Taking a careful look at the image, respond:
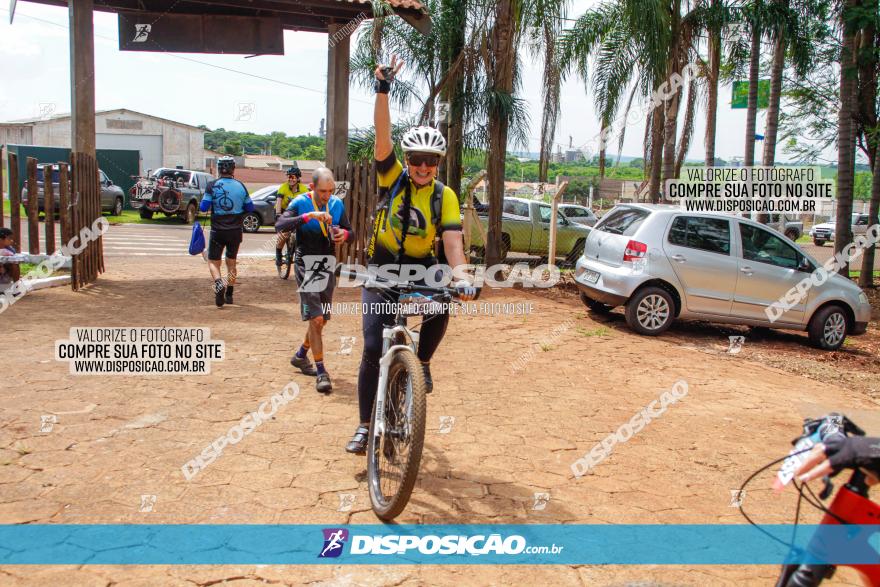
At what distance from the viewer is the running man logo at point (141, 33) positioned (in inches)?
478

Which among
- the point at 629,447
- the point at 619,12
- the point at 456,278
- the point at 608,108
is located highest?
the point at 619,12

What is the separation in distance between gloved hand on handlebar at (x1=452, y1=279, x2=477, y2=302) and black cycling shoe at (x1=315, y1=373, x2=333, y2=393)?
245cm

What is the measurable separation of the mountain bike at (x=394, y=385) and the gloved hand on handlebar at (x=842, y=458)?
1.96m

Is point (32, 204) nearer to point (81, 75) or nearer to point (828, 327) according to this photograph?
point (81, 75)

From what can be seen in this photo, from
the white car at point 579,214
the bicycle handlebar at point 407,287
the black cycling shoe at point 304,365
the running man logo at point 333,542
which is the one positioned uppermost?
Answer: the white car at point 579,214

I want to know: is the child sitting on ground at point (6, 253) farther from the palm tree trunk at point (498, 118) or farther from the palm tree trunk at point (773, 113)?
the palm tree trunk at point (773, 113)

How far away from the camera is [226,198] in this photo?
9.27 m

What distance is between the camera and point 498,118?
522 inches

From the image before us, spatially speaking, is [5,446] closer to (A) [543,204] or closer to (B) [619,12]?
(B) [619,12]

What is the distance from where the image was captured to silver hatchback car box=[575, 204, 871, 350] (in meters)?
9.59

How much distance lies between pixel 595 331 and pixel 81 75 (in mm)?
8681

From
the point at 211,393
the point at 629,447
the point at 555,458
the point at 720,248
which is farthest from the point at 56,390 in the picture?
the point at 720,248

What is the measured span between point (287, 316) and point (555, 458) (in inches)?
207

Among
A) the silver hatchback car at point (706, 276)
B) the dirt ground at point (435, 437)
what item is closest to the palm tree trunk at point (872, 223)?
the silver hatchback car at point (706, 276)
